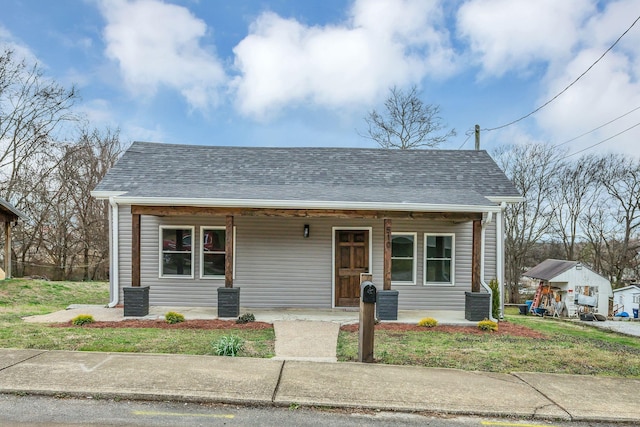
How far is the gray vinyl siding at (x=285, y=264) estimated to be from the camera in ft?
33.7

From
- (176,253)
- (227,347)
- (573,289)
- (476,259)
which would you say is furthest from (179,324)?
(573,289)

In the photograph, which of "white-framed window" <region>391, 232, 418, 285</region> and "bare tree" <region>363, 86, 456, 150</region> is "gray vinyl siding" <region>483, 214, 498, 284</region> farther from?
"bare tree" <region>363, 86, 456, 150</region>

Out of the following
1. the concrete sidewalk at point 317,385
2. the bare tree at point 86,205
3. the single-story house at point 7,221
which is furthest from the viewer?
the bare tree at point 86,205

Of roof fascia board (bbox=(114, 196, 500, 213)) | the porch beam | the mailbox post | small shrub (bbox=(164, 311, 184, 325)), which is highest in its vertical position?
roof fascia board (bbox=(114, 196, 500, 213))

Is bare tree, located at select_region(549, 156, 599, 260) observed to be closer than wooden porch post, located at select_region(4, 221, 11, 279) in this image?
No

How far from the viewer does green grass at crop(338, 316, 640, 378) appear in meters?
5.43

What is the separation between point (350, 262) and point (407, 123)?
1818 centimetres

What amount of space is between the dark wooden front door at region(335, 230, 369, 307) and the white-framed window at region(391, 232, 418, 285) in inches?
27.2

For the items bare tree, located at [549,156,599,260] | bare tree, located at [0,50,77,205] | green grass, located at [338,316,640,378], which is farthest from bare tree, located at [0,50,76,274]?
bare tree, located at [549,156,599,260]

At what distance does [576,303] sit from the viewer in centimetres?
2198

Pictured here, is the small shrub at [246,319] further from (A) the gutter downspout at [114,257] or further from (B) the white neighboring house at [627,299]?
(B) the white neighboring house at [627,299]

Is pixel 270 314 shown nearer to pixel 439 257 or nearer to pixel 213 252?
pixel 213 252

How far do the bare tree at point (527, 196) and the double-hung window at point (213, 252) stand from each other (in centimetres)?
2209

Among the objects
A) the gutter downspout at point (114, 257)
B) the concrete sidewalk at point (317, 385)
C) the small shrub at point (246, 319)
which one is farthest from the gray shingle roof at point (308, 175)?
the concrete sidewalk at point (317, 385)
